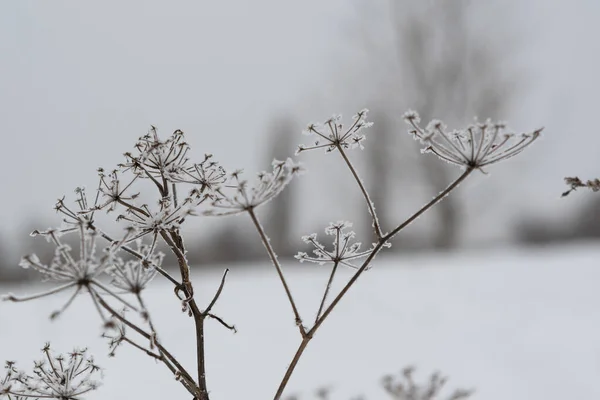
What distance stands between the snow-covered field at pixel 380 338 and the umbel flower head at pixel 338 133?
1.08 m

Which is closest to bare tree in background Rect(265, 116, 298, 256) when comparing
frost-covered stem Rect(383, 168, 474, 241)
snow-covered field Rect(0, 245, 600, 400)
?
snow-covered field Rect(0, 245, 600, 400)

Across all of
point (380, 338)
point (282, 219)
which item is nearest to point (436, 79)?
point (282, 219)

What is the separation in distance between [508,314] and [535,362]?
59 cm

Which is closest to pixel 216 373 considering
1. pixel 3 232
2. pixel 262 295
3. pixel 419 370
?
pixel 419 370

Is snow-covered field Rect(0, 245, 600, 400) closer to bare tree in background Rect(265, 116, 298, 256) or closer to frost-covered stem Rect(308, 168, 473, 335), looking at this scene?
frost-covered stem Rect(308, 168, 473, 335)

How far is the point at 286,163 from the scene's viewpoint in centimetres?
62

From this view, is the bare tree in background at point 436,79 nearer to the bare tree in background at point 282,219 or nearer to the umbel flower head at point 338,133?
the bare tree in background at point 282,219

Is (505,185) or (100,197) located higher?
(505,185)

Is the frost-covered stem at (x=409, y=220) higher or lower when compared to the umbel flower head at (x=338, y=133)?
lower

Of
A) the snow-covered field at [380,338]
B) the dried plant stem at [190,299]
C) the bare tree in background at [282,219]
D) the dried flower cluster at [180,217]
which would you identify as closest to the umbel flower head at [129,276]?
the dried flower cluster at [180,217]

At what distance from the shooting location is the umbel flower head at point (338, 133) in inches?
28.6

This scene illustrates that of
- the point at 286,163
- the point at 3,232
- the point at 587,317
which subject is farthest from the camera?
the point at 3,232

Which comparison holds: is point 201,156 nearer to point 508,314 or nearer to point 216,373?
point 216,373

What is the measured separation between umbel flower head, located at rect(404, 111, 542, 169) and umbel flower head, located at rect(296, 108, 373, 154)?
90mm
